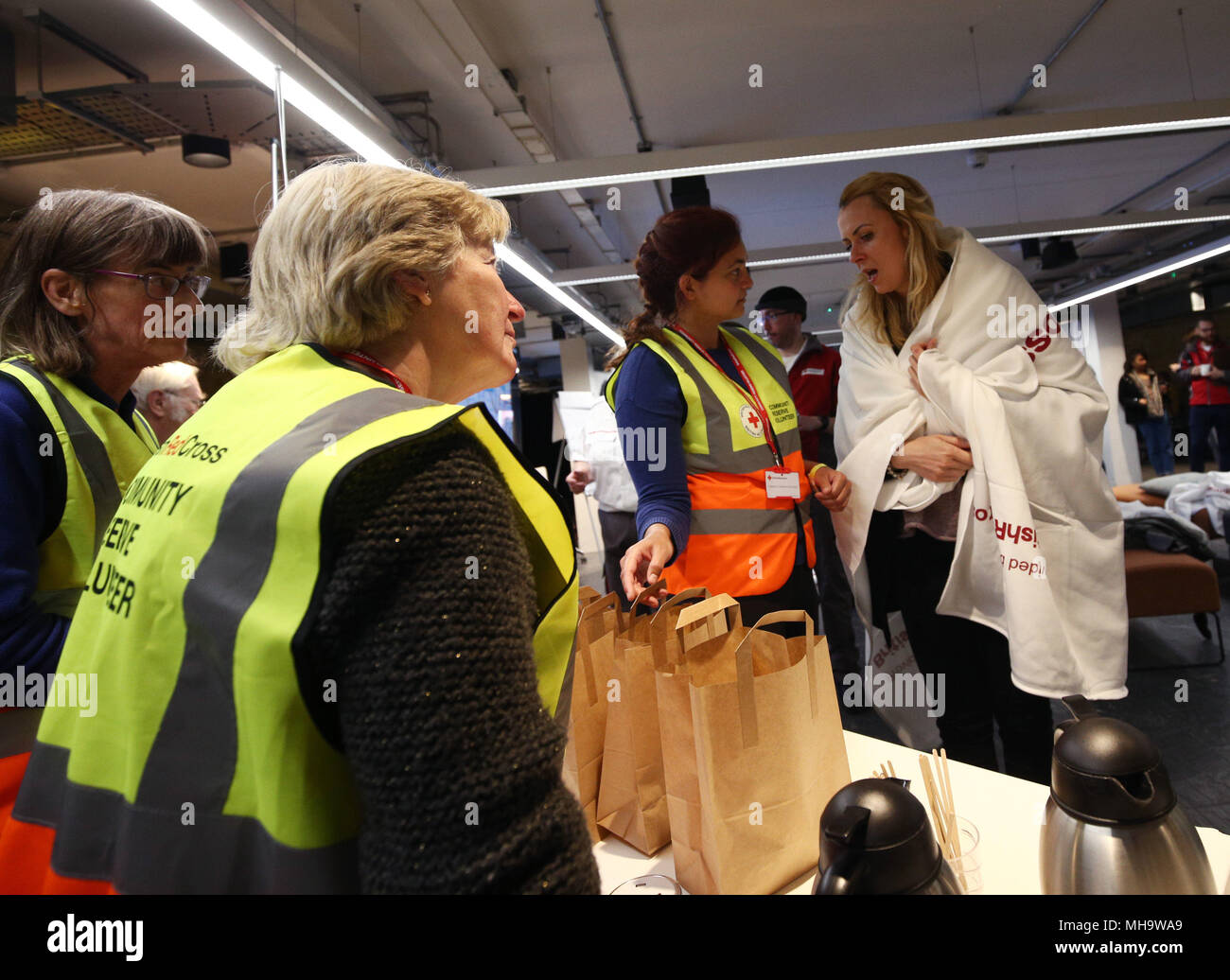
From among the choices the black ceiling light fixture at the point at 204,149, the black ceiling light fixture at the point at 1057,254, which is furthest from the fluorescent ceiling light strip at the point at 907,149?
the black ceiling light fixture at the point at 1057,254

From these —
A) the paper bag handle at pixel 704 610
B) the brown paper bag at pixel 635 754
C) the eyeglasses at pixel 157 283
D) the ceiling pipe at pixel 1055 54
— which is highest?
the ceiling pipe at pixel 1055 54

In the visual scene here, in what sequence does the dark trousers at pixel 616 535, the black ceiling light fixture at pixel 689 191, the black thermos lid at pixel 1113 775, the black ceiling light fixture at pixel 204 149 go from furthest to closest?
1. the black ceiling light fixture at pixel 689 191
2. the black ceiling light fixture at pixel 204 149
3. the dark trousers at pixel 616 535
4. the black thermos lid at pixel 1113 775

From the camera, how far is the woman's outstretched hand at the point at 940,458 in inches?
66.2

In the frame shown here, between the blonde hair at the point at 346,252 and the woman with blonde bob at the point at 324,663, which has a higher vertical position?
the blonde hair at the point at 346,252

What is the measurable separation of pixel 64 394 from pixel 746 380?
1455mm

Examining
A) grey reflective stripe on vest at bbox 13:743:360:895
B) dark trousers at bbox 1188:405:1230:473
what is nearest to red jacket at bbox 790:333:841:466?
grey reflective stripe on vest at bbox 13:743:360:895

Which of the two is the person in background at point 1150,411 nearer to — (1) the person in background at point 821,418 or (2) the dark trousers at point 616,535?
(1) the person in background at point 821,418

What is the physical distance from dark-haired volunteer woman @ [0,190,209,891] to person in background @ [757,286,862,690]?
2.35 metres

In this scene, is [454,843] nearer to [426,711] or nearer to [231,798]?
[426,711]

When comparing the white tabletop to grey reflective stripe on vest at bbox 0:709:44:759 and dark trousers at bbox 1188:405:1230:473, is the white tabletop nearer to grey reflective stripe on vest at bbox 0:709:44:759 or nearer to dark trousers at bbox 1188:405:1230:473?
grey reflective stripe on vest at bbox 0:709:44:759

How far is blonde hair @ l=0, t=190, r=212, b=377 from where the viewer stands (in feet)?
4.30
